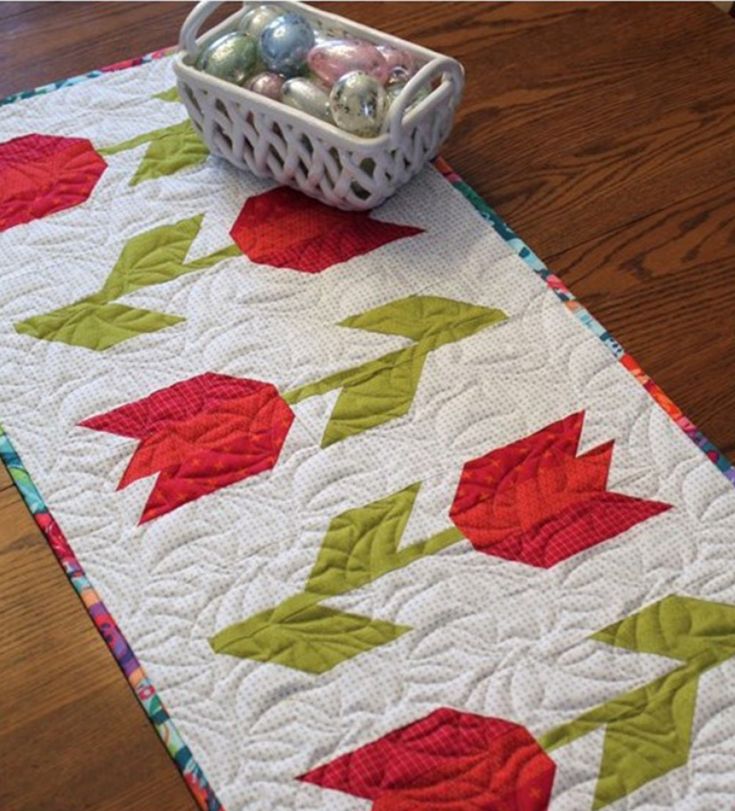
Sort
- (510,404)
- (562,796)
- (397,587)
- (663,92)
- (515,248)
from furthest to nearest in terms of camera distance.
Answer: (663,92) < (515,248) < (510,404) < (397,587) < (562,796)

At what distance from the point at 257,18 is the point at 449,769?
789 mm

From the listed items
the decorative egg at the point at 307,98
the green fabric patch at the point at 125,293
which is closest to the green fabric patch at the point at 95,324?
the green fabric patch at the point at 125,293

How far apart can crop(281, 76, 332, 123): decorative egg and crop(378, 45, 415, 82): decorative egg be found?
72 millimetres

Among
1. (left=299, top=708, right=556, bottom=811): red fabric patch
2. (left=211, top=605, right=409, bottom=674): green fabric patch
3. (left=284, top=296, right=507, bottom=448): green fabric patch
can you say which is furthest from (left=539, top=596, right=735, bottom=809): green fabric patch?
(left=284, top=296, right=507, bottom=448): green fabric patch

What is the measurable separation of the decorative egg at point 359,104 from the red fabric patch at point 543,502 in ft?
1.11

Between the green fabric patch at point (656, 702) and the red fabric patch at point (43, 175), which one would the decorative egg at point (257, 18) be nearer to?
the red fabric patch at point (43, 175)

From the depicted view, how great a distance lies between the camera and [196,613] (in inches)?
41.5

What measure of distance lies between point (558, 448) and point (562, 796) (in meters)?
0.32

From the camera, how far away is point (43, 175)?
1382 mm

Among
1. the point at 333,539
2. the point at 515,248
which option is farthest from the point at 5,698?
the point at 515,248

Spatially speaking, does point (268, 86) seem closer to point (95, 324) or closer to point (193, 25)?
point (193, 25)

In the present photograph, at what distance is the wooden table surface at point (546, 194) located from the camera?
A: 3.26ft

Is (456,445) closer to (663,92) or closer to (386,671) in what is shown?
(386,671)

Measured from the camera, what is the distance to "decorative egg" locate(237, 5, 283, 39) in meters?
1.36
